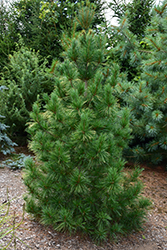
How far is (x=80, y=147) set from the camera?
233cm

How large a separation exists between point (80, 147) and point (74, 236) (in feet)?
3.36

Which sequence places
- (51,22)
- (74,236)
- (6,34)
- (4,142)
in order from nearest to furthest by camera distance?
(74,236)
(4,142)
(51,22)
(6,34)

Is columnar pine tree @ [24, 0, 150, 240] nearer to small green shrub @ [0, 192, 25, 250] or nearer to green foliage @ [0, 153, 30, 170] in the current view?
small green shrub @ [0, 192, 25, 250]

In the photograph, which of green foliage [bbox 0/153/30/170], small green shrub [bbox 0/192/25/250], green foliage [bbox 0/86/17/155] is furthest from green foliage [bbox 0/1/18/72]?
small green shrub [bbox 0/192/25/250]

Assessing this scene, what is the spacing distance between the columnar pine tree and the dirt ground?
0.48ft

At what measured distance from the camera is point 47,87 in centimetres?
605

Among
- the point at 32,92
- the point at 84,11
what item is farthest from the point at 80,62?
the point at 32,92

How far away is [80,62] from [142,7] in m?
4.68

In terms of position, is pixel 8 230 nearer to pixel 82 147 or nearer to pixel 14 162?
pixel 82 147

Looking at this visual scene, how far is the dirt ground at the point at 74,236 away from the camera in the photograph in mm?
2426

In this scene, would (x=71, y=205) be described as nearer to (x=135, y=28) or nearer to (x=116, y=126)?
(x=116, y=126)

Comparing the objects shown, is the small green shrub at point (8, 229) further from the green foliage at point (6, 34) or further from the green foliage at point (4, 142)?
the green foliage at point (6, 34)

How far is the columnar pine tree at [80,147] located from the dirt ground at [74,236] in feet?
0.48

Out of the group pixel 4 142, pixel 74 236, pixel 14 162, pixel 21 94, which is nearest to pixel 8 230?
pixel 74 236
